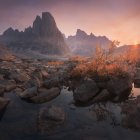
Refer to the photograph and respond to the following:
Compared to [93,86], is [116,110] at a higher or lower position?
lower

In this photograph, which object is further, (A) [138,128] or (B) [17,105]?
(B) [17,105]

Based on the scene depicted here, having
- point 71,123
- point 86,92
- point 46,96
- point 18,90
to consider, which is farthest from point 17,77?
point 71,123

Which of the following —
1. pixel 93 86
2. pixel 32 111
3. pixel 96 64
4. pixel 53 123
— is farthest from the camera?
pixel 96 64

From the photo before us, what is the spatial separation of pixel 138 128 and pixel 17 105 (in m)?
8.66

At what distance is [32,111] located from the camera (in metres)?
15.0

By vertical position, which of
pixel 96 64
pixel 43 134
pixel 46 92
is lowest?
pixel 43 134

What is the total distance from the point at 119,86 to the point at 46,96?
5948 mm

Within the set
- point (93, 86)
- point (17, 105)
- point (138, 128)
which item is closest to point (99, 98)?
point (93, 86)

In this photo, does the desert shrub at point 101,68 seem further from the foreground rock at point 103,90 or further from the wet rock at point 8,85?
the wet rock at point 8,85

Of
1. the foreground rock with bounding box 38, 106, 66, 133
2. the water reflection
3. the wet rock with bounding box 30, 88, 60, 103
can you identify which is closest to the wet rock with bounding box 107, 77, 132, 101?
the water reflection

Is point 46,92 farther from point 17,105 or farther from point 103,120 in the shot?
point 103,120

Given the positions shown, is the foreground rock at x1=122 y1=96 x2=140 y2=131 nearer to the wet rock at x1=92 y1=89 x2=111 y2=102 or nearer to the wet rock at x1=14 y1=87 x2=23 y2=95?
the wet rock at x1=92 y1=89 x2=111 y2=102

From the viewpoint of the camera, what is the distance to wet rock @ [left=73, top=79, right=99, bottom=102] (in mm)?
16609

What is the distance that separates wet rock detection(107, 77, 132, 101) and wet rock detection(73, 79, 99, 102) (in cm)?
128
